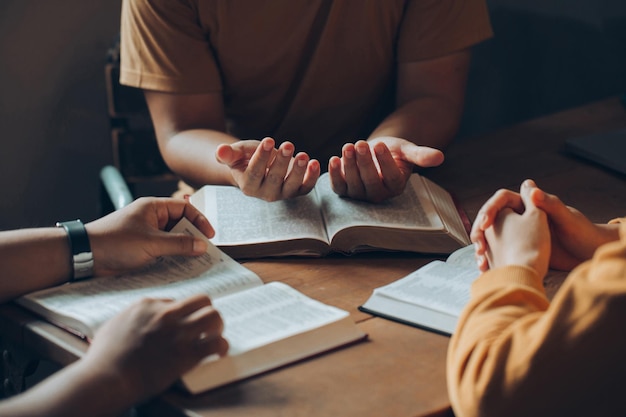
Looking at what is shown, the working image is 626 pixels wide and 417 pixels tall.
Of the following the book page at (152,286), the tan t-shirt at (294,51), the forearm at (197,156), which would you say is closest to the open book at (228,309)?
the book page at (152,286)

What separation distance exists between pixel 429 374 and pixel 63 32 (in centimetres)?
148

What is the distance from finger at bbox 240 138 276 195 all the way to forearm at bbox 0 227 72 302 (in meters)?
0.30

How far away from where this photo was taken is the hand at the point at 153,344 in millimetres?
812

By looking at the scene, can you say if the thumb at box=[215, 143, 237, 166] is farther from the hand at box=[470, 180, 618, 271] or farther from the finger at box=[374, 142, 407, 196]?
the hand at box=[470, 180, 618, 271]

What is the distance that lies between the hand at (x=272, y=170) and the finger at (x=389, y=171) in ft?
0.32

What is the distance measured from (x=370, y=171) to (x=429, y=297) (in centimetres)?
31

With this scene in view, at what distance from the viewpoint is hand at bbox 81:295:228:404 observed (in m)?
0.81

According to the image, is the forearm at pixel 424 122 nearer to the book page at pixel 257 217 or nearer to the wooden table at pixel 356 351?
the wooden table at pixel 356 351

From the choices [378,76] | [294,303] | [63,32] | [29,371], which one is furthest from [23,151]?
[294,303]

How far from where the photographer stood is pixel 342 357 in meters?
0.90

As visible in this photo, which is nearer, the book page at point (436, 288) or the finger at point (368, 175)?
the book page at point (436, 288)

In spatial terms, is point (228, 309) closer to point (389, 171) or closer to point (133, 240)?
point (133, 240)

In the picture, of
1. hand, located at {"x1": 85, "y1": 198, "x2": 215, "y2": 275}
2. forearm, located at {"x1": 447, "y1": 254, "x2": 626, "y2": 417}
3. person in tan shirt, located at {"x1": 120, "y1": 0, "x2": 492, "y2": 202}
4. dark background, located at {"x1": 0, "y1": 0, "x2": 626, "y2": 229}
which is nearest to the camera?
forearm, located at {"x1": 447, "y1": 254, "x2": 626, "y2": 417}

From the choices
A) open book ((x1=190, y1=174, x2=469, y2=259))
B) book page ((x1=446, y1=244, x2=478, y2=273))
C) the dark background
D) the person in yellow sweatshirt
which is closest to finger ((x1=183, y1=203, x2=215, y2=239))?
Answer: open book ((x1=190, y1=174, x2=469, y2=259))
